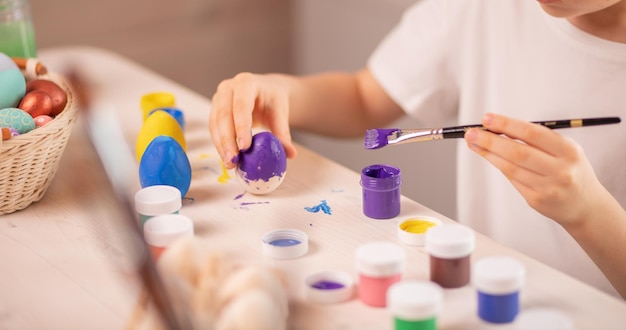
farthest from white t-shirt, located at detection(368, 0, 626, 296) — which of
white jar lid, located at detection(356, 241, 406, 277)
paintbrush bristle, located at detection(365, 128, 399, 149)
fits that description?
white jar lid, located at detection(356, 241, 406, 277)

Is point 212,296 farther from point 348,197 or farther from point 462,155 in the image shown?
point 462,155

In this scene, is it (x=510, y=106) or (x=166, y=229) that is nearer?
A: (x=166, y=229)

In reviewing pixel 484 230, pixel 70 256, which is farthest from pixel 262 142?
pixel 484 230

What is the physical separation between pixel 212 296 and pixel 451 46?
0.71 metres

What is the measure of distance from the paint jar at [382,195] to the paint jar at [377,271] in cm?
14

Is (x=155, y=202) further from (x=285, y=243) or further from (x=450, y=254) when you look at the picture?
(x=450, y=254)

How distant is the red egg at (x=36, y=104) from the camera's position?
0.92 meters

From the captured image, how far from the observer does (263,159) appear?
90 centimetres

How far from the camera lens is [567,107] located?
41.5 inches

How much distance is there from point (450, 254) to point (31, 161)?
1.54ft

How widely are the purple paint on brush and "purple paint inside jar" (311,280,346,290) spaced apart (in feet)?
0.67

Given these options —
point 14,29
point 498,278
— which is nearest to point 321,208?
point 498,278

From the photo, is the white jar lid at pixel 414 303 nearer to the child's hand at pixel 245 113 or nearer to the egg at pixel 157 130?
the child's hand at pixel 245 113

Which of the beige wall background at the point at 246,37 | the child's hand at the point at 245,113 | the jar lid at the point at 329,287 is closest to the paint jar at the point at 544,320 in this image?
the jar lid at the point at 329,287
